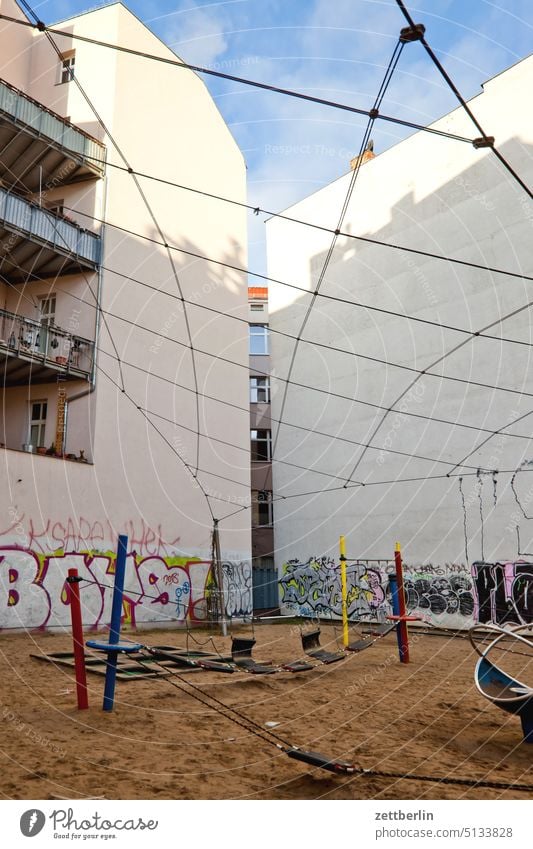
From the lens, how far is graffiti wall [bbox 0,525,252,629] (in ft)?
53.1

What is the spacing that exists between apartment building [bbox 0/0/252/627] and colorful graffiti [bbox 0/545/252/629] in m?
0.05

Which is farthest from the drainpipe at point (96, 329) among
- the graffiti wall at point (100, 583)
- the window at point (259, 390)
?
the window at point (259, 390)

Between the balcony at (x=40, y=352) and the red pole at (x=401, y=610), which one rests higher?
the balcony at (x=40, y=352)

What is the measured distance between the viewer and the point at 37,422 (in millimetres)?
20203

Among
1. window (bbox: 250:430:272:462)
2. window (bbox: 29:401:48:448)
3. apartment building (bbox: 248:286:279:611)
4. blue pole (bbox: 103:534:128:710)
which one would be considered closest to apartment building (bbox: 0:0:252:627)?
window (bbox: 29:401:48:448)

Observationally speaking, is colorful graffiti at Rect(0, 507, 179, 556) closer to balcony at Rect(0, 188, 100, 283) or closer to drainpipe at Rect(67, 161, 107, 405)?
drainpipe at Rect(67, 161, 107, 405)

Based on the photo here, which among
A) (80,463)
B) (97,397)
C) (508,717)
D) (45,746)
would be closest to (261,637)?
(80,463)

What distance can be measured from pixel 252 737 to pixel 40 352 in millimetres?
14969

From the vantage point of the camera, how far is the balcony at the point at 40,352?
733 inches

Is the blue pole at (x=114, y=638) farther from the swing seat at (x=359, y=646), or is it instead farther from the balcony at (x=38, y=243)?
the balcony at (x=38, y=243)

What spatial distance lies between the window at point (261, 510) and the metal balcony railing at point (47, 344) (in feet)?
50.1

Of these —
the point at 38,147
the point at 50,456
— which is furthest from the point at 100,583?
the point at 38,147

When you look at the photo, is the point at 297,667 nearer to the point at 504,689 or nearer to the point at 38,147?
the point at 504,689

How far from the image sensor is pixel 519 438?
21469 mm
